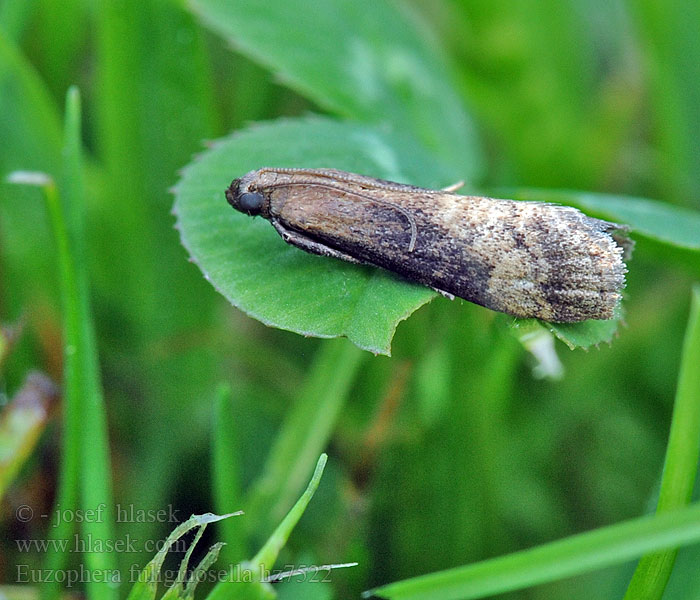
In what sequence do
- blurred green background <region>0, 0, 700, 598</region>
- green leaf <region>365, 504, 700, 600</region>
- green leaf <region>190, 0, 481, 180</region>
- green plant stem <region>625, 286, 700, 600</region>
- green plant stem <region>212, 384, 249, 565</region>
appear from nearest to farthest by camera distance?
1. green leaf <region>365, 504, 700, 600</region>
2. green plant stem <region>625, 286, 700, 600</region>
3. green plant stem <region>212, 384, 249, 565</region>
4. blurred green background <region>0, 0, 700, 598</region>
5. green leaf <region>190, 0, 481, 180</region>

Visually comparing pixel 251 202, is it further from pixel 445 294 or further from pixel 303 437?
pixel 303 437

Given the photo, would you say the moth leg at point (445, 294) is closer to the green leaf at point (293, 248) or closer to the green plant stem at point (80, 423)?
the green leaf at point (293, 248)

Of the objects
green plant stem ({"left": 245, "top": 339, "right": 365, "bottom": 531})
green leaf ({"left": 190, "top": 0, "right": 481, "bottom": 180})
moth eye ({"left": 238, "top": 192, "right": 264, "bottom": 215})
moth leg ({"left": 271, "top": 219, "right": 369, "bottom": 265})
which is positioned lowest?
green plant stem ({"left": 245, "top": 339, "right": 365, "bottom": 531})

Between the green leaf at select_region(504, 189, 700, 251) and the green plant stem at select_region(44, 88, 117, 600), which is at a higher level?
the green leaf at select_region(504, 189, 700, 251)

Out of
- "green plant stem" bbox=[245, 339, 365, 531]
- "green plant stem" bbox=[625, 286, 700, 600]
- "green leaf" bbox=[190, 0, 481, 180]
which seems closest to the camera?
"green plant stem" bbox=[625, 286, 700, 600]

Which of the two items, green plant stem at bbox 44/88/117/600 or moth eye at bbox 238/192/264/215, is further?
moth eye at bbox 238/192/264/215

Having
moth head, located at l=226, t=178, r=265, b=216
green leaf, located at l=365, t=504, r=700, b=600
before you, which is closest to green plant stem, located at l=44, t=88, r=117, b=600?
moth head, located at l=226, t=178, r=265, b=216

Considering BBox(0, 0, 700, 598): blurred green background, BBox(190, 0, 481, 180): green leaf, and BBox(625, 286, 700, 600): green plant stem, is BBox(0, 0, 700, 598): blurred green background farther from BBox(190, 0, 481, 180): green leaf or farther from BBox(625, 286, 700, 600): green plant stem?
BBox(625, 286, 700, 600): green plant stem

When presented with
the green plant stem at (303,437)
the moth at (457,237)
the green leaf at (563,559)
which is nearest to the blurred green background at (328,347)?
the green plant stem at (303,437)
